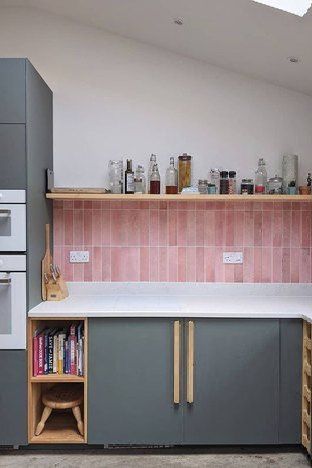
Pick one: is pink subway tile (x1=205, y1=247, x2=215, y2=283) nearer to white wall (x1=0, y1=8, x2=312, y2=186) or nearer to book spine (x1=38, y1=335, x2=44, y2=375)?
white wall (x1=0, y1=8, x2=312, y2=186)

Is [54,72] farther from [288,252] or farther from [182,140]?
[288,252]

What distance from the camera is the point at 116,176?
→ 3.10 meters

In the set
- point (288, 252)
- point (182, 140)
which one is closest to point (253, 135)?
point (182, 140)

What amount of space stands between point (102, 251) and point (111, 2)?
159 cm

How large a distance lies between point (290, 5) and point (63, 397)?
2.48 metres

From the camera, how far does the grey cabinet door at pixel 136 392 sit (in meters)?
2.62

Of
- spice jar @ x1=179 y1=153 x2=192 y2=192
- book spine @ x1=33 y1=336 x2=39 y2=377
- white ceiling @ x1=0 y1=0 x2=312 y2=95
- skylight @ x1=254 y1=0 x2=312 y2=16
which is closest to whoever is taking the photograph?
skylight @ x1=254 y1=0 x2=312 y2=16

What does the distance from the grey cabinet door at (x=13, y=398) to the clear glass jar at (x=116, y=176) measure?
1.21 m

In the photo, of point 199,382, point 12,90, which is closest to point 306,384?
point 199,382

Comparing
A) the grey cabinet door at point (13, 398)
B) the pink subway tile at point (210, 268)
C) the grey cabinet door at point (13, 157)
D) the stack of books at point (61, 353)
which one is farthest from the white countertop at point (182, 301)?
the grey cabinet door at point (13, 157)

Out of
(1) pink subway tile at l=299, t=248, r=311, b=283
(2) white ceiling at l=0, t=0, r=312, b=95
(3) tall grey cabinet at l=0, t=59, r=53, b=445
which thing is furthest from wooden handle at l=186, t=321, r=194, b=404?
(2) white ceiling at l=0, t=0, r=312, b=95

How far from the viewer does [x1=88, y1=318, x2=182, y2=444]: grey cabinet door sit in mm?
2617

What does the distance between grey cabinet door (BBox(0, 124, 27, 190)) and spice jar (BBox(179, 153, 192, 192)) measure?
1073 mm

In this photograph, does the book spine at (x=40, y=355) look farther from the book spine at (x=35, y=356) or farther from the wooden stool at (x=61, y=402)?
→ the wooden stool at (x=61, y=402)
